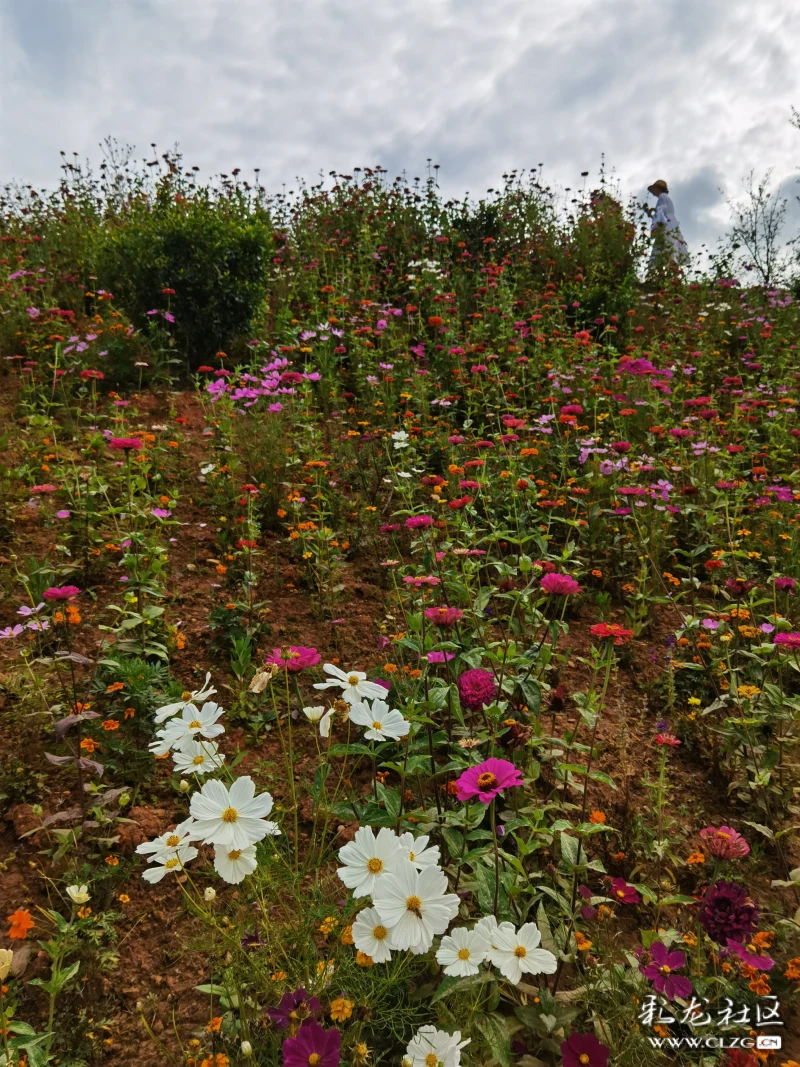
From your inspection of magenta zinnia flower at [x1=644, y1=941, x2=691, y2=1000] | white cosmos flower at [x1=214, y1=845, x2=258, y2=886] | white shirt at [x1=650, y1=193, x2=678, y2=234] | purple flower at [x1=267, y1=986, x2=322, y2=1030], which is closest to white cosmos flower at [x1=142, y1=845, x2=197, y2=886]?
white cosmos flower at [x1=214, y1=845, x2=258, y2=886]

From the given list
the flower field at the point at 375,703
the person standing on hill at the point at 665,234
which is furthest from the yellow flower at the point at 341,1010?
the person standing on hill at the point at 665,234

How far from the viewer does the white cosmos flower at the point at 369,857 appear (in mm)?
1043

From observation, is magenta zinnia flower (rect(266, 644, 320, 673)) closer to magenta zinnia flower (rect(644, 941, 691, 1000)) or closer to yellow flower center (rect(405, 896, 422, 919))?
yellow flower center (rect(405, 896, 422, 919))

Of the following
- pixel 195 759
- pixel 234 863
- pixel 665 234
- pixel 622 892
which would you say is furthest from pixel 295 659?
pixel 665 234

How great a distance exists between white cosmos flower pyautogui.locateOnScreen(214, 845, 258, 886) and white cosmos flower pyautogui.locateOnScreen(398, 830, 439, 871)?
260mm

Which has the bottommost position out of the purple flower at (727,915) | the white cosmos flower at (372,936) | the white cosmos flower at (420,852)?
the purple flower at (727,915)

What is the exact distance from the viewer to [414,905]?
1003 millimetres

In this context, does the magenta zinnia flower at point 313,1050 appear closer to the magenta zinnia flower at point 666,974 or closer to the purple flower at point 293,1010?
the purple flower at point 293,1010

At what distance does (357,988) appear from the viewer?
1.21 metres

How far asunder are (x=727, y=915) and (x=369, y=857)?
757mm

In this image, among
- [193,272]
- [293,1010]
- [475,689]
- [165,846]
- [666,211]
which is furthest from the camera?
[666,211]

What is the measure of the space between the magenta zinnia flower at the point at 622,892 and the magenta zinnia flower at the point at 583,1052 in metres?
0.44

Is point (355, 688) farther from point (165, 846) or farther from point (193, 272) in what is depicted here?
point (193, 272)

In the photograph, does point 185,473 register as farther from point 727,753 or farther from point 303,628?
point 727,753
